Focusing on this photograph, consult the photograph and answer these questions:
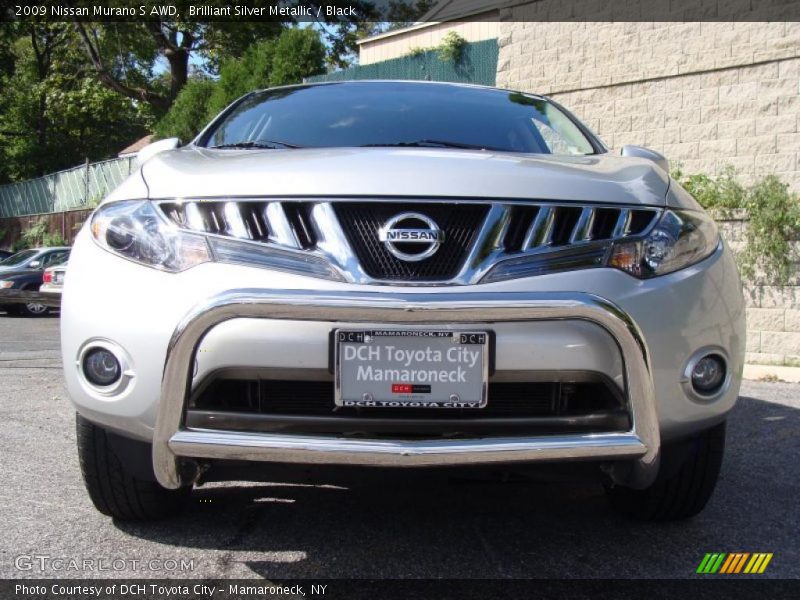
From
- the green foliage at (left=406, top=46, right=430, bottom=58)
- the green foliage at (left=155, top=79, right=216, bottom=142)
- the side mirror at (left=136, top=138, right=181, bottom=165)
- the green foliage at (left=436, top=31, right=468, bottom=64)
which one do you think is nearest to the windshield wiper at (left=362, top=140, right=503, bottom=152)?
the side mirror at (left=136, top=138, right=181, bottom=165)

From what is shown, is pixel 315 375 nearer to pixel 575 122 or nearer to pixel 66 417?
pixel 575 122

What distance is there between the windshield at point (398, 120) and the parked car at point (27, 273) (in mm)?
13004

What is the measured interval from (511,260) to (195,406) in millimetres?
915

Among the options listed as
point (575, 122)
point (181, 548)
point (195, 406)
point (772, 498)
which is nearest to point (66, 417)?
point (181, 548)

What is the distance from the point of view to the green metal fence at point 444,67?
11.2m

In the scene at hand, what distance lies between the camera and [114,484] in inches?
103

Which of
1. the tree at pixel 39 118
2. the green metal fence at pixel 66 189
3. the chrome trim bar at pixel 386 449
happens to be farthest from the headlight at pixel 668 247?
the tree at pixel 39 118

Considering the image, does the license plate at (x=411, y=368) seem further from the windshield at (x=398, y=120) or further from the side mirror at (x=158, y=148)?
the side mirror at (x=158, y=148)

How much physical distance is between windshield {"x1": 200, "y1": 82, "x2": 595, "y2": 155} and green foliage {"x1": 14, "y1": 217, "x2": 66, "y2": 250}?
2322 cm

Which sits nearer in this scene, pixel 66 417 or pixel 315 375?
pixel 315 375

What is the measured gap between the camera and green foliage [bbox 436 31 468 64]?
11.5 m

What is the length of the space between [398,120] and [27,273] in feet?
45.6

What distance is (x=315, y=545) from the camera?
268cm

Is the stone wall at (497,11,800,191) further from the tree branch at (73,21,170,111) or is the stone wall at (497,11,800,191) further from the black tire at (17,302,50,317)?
the tree branch at (73,21,170,111)
